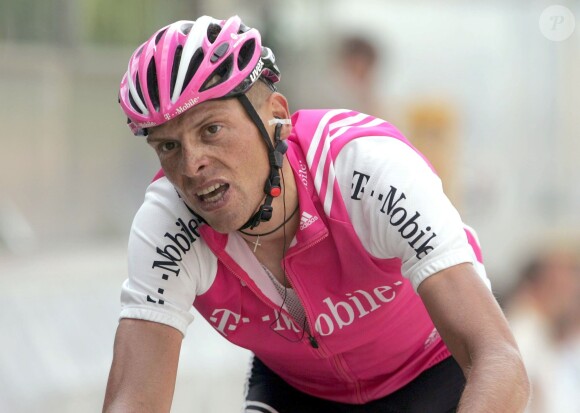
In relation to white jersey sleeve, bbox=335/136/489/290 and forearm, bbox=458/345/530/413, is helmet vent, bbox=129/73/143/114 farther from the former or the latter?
forearm, bbox=458/345/530/413

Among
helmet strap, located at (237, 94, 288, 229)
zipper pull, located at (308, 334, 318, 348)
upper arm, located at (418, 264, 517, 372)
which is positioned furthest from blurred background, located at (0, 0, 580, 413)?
upper arm, located at (418, 264, 517, 372)

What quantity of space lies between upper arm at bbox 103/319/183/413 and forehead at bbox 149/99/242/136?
62 centimetres

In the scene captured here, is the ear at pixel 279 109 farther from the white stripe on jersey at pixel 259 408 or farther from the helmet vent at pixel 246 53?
the white stripe on jersey at pixel 259 408

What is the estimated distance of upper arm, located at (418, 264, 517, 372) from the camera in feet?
11.0

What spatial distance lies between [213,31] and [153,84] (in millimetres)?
301

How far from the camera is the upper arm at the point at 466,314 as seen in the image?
3355 millimetres

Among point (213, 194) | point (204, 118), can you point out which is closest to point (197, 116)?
point (204, 118)

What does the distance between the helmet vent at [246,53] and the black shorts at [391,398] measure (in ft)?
4.09

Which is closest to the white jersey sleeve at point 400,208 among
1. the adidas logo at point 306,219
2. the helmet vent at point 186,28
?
the adidas logo at point 306,219

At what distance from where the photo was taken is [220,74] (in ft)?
11.8

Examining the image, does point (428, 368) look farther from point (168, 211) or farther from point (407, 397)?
point (168, 211)

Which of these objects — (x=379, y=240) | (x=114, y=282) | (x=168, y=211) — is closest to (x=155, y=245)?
(x=168, y=211)

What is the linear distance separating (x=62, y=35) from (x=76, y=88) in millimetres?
365

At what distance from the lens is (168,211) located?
12.4ft
